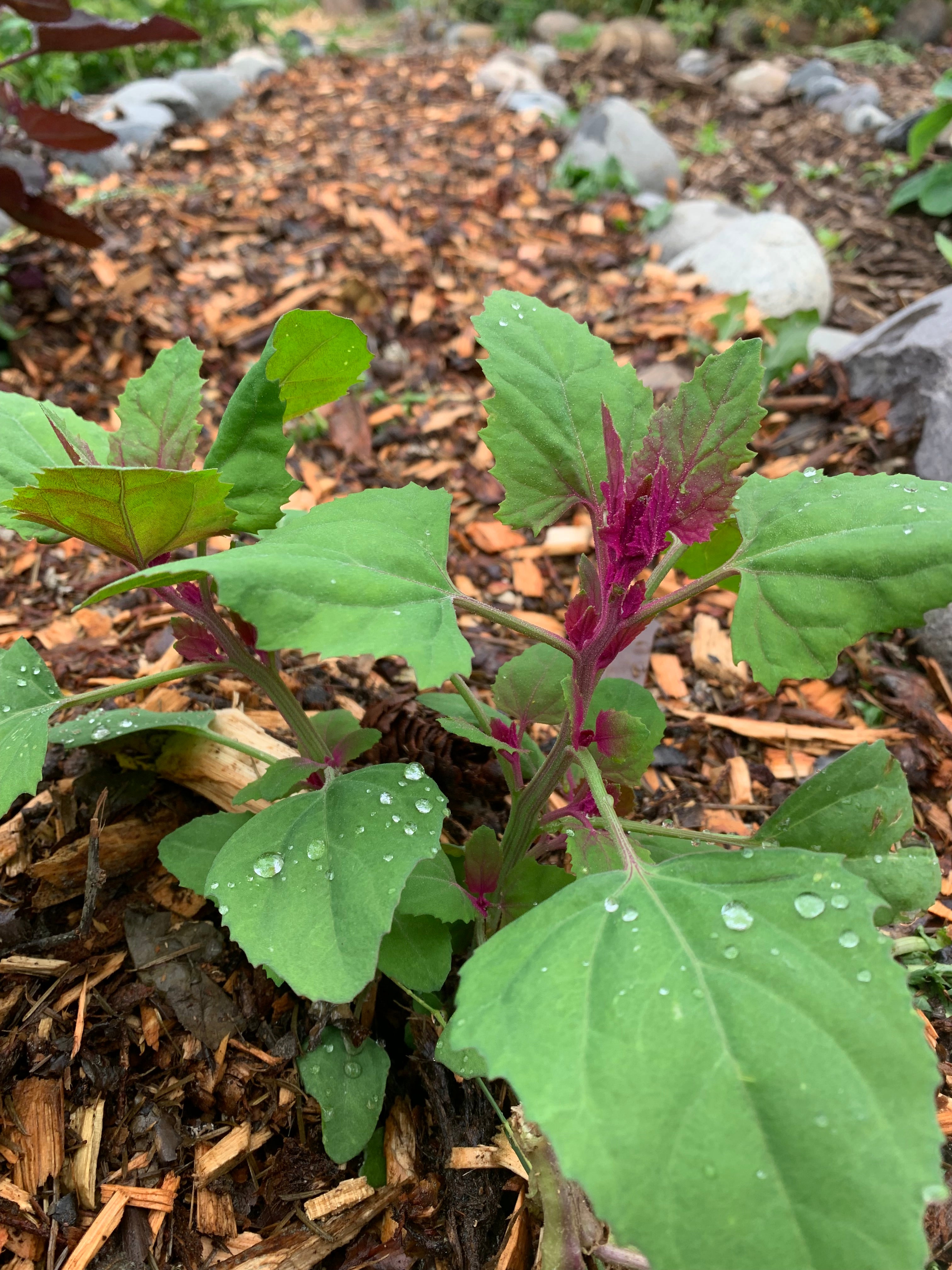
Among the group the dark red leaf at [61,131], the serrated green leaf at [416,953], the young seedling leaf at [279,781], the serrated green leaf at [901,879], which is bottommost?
the serrated green leaf at [416,953]

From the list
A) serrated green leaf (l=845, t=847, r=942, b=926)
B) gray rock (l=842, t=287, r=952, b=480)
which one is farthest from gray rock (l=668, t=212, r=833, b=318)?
serrated green leaf (l=845, t=847, r=942, b=926)

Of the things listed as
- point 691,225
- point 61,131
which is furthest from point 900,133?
point 61,131

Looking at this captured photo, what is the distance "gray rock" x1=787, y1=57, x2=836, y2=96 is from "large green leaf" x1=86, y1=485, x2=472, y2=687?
739 centimetres

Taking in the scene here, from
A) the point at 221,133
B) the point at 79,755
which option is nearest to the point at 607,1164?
the point at 79,755

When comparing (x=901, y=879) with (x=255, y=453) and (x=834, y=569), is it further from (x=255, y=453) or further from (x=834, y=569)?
(x=255, y=453)

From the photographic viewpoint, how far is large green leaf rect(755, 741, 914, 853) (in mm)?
1279

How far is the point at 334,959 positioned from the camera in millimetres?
1041

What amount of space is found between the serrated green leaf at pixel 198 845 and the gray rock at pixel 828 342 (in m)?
2.94

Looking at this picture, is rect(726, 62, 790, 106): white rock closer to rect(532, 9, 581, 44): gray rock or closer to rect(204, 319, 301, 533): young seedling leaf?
rect(532, 9, 581, 44): gray rock

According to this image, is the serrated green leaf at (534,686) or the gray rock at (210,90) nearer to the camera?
the serrated green leaf at (534,686)

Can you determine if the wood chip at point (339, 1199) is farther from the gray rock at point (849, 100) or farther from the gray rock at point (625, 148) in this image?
the gray rock at point (849, 100)

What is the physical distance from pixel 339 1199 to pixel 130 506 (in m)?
1.10

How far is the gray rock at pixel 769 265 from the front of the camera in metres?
3.91

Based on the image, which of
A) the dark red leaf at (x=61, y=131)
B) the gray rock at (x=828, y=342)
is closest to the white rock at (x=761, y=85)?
the gray rock at (x=828, y=342)
